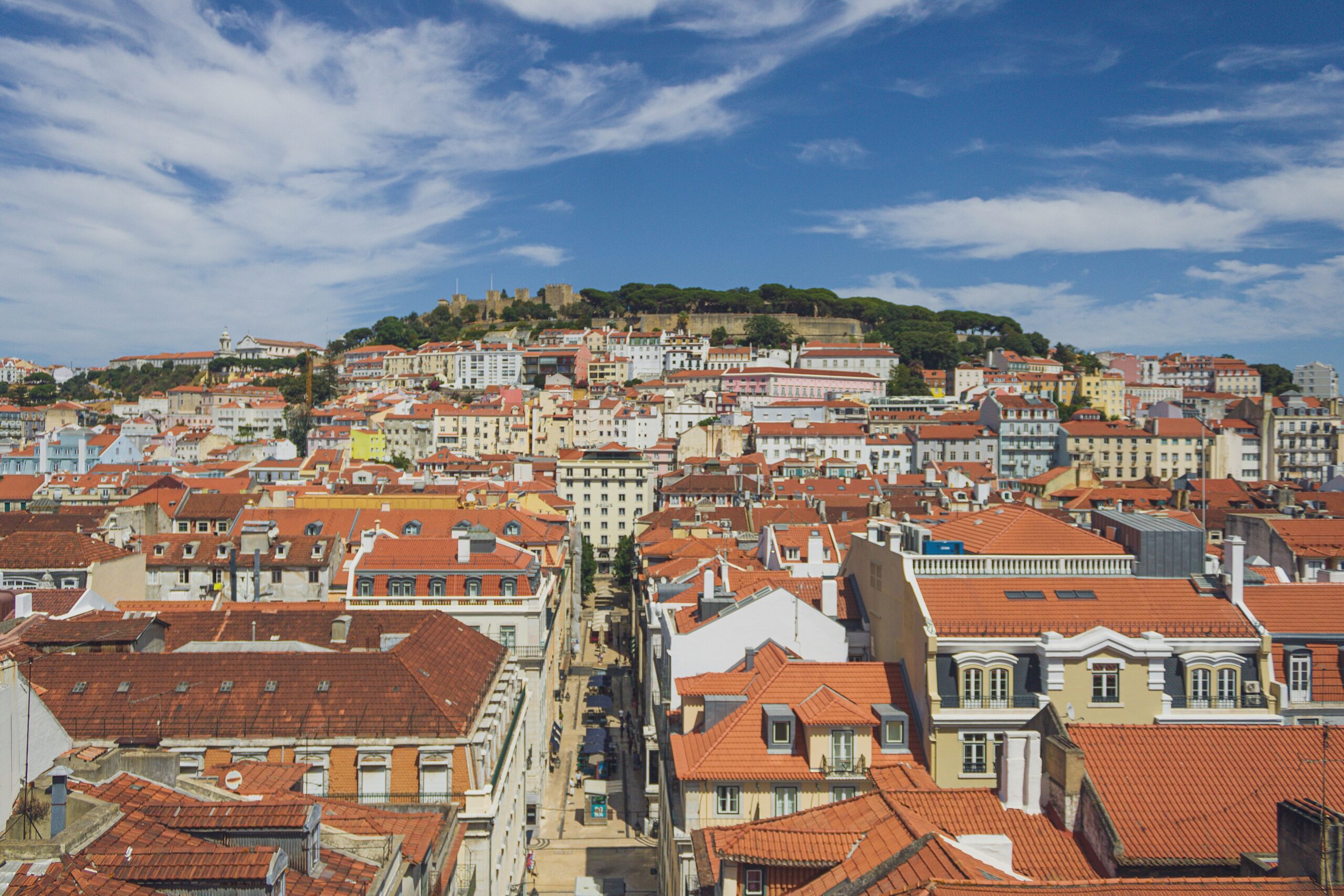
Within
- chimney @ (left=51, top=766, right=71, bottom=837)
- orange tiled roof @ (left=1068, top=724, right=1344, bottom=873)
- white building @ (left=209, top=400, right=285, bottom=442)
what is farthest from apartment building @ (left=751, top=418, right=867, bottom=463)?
chimney @ (left=51, top=766, right=71, bottom=837)

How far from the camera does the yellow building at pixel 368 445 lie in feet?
413

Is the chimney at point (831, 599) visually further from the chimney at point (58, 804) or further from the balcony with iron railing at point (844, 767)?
the chimney at point (58, 804)

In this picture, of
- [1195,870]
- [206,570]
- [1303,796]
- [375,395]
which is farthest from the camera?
[375,395]

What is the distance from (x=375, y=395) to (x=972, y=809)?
15235 centimetres

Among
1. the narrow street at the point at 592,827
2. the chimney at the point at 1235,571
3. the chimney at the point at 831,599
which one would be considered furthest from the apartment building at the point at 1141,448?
the chimney at the point at 1235,571

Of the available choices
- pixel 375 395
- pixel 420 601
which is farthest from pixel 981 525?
pixel 375 395

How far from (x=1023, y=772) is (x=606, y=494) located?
268 ft

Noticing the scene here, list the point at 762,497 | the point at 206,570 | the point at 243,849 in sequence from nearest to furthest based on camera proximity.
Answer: the point at 243,849 < the point at 206,570 < the point at 762,497

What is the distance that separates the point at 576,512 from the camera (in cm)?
9488

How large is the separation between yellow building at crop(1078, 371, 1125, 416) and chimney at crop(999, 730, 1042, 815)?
14816 centimetres

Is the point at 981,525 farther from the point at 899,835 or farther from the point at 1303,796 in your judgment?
the point at 899,835

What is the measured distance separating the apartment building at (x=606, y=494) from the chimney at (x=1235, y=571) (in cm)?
7474

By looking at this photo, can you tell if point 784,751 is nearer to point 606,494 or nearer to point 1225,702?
point 1225,702

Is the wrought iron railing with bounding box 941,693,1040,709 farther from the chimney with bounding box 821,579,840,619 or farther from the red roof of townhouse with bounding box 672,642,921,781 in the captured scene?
the chimney with bounding box 821,579,840,619
